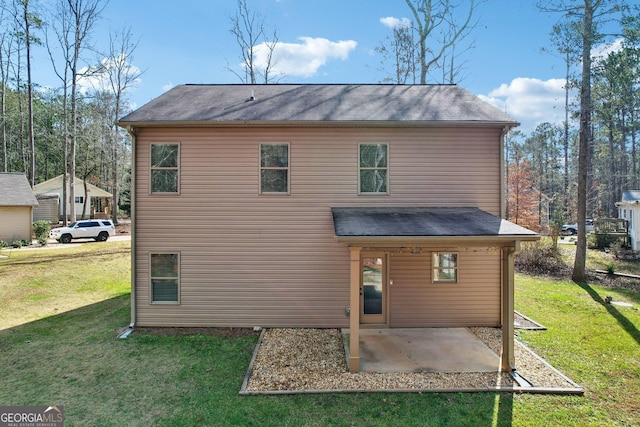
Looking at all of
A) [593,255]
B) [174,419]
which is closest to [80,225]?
[174,419]

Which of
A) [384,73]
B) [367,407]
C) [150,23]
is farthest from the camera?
[384,73]

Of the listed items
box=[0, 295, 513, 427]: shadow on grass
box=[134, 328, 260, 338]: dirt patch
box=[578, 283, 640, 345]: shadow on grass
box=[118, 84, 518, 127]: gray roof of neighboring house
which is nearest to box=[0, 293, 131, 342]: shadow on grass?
box=[0, 295, 513, 427]: shadow on grass

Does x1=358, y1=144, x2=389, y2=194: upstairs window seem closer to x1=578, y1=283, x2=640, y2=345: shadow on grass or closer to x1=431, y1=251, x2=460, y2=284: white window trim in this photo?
x1=431, y1=251, x2=460, y2=284: white window trim

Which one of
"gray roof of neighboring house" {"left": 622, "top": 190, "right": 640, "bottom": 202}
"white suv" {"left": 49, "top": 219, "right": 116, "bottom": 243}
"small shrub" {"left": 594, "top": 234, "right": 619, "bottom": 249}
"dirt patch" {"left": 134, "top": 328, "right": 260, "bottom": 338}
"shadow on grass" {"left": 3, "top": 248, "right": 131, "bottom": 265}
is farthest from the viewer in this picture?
"white suv" {"left": 49, "top": 219, "right": 116, "bottom": 243}

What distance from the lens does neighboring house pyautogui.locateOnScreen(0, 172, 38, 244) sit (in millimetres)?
18391

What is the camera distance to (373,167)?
8.48m

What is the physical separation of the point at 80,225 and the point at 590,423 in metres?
25.8

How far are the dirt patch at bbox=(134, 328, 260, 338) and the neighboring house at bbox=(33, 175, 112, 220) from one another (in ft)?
85.7

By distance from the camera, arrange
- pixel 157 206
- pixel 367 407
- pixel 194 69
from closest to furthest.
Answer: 1. pixel 367 407
2. pixel 157 206
3. pixel 194 69

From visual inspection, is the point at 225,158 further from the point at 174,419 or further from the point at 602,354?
the point at 602,354

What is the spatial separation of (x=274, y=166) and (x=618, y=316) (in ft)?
34.2

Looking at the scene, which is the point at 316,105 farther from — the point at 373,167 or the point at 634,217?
the point at 634,217

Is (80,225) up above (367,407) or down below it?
above

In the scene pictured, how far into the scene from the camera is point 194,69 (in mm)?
16125
